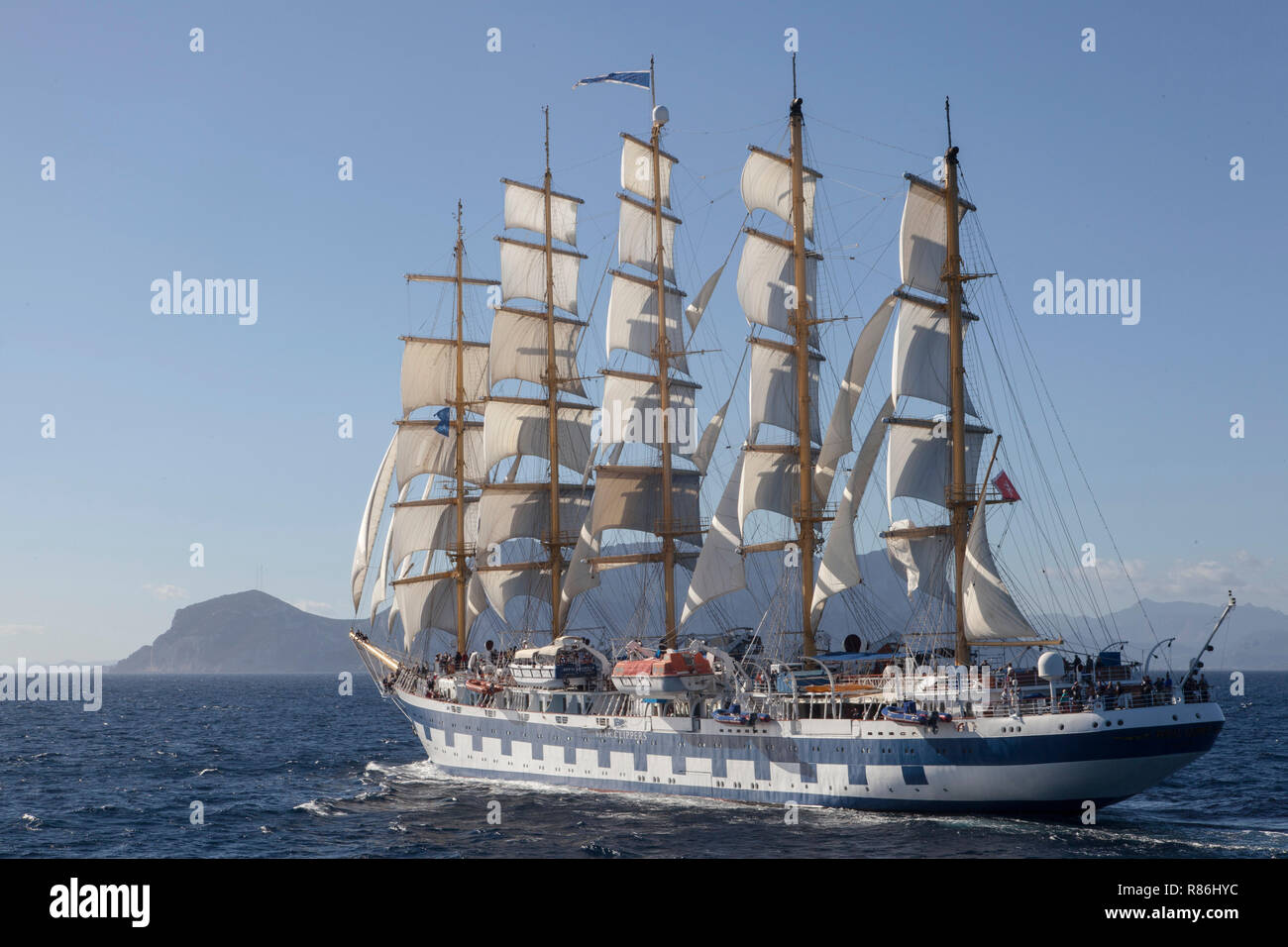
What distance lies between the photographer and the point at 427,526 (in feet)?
216

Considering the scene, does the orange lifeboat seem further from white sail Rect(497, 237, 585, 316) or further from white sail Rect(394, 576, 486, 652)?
white sail Rect(497, 237, 585, 316)

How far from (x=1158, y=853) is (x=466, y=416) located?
147 feet

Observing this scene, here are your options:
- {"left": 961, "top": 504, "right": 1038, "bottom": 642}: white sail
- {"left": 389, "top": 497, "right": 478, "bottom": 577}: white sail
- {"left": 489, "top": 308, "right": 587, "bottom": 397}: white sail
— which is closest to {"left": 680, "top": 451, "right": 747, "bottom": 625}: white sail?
{"left": 961, "top": 504, "right": 1038, "bottom": 642}: white sail

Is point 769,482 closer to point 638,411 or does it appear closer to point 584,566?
point 638,411

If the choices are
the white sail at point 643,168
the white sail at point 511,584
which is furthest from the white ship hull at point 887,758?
the white sail at point 643,168

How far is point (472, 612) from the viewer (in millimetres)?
65188

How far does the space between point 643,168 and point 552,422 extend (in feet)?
46.2

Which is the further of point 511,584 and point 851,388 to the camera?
point 511,584

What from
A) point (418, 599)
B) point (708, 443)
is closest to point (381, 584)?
point (418, 599)

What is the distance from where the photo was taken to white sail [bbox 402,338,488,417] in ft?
220

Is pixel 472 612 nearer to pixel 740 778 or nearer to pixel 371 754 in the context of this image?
pixel 371 754

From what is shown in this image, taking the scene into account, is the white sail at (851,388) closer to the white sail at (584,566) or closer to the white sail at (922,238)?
the white sail at (922,238)

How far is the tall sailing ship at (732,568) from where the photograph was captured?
127 ft
